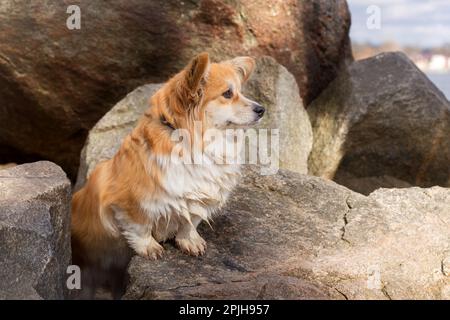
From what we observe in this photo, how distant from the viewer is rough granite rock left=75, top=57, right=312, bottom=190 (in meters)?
5.73

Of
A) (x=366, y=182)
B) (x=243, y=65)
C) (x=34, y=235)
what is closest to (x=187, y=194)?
(x=34, y=235)

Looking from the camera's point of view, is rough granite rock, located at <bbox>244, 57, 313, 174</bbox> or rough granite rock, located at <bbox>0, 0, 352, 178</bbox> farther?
rough granite rock, located at <bbox>0, 0, 352, 178</bbox>

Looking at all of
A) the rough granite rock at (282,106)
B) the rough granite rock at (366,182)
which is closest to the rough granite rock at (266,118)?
the rough granite rock at (282,106)

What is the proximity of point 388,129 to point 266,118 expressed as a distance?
1274mm

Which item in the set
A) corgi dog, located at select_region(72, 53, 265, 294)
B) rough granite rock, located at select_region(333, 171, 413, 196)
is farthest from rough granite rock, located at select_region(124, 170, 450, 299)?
rough granite rock, located at select_region(333, 171, 413, 196)

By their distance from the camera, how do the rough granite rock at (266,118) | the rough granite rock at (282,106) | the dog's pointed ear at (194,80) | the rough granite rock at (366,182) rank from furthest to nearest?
the rough granite rock at (366,182)
the rough granite rock at (282,106)
the rough granite rock at (266,118)
the dog's pointed ear at (194,80)

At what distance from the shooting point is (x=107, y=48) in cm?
637

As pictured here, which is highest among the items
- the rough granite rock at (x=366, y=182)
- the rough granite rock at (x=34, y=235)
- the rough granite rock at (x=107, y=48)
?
the rough granite rock at (x=107, y=48)

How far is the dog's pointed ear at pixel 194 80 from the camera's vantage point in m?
3.58

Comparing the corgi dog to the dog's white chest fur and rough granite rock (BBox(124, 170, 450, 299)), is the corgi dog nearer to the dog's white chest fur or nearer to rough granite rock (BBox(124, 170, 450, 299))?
the dog's white chest fur

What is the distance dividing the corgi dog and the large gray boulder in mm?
2641

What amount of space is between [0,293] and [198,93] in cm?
155

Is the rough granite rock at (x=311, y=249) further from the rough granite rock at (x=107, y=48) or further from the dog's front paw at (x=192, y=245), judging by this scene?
the rough granite rock at (x=107, y=48)

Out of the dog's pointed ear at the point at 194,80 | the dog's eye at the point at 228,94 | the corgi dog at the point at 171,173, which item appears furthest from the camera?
the dog's eye at the point at 228,94
